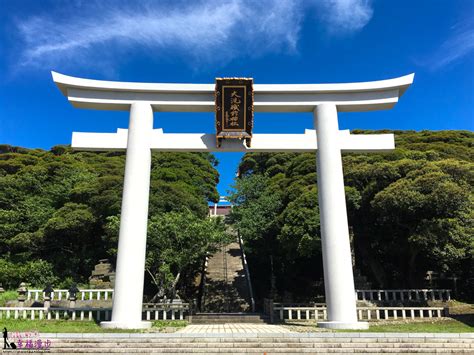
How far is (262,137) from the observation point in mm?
11203

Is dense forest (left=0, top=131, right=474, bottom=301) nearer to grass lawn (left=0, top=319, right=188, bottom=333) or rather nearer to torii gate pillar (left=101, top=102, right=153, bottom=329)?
grass lawn (left=0, top=319, right=188, bottom=333)

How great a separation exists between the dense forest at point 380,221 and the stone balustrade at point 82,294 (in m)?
7.05

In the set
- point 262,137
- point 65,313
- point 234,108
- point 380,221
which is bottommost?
point 65,313

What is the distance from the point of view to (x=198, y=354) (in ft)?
23.1

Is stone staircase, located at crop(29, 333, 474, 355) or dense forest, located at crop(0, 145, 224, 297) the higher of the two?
dense forest, located at crop(0, 145, 224, 297)

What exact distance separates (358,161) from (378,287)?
6.05 metres

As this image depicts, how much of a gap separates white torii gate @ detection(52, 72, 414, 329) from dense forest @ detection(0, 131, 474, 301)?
3.87 meters

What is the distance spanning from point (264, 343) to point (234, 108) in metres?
6.36

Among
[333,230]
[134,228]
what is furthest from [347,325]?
[134,228]

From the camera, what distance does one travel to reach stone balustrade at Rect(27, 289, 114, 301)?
13.5 meters

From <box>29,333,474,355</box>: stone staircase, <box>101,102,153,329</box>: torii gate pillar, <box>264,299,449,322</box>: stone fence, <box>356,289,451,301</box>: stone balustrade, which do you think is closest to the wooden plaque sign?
<box>101,102,153,329</box>: torii gate pillar

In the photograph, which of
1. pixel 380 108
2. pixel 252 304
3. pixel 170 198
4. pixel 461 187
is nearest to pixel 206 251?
pixel 252 304

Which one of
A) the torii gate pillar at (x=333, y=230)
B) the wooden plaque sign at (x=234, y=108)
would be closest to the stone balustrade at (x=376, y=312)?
the torii gate pillar at (x=333, y=230)

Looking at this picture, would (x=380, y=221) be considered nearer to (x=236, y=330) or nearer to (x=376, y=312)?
(x=376, y=312)
